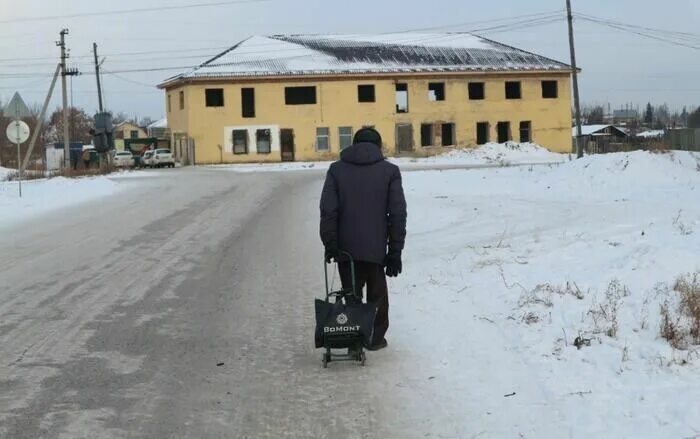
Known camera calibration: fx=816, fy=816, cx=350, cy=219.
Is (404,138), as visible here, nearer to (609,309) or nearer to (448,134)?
(448,134)

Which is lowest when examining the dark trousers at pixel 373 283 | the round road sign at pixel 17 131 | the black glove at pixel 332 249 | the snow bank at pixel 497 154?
the dark trousers at pixel 373 283

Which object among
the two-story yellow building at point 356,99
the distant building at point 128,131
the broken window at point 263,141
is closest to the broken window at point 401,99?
the two-story yellow building at point 356,99

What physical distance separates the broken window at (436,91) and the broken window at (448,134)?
201cm

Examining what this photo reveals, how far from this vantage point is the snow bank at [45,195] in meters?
19.3

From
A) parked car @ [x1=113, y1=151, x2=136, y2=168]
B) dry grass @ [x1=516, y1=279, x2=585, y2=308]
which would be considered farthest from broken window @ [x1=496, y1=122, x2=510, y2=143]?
dry grass @ [x1=516, y1=279, x2=585, y2=308]

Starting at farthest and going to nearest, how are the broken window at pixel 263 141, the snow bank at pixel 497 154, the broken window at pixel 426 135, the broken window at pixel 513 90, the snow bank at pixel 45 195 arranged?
the broken window at pixel 513 90 → the broken window at pixel 426 135 → the broken window at pixel 263 141 → the snow bank at pixel 497 154 → the snow bank at pixel 45 195

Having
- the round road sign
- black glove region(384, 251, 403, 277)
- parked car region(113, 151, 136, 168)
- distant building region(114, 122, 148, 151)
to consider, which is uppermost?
distant building region(114, 122, 148, 151)

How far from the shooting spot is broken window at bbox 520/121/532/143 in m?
60.7

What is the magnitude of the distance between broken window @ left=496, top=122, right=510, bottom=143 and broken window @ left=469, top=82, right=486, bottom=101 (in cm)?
263

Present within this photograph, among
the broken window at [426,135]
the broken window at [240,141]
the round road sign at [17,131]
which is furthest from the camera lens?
the broken window at [426,135]

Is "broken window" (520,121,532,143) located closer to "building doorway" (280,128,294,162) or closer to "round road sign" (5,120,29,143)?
"building doorway" (280,128,294,162)

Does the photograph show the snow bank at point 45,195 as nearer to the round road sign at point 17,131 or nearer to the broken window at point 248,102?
the round road sign at point 17,131

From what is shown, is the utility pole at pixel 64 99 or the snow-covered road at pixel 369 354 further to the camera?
the utility pole at pixel 64 99

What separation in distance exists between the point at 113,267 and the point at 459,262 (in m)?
4.63
